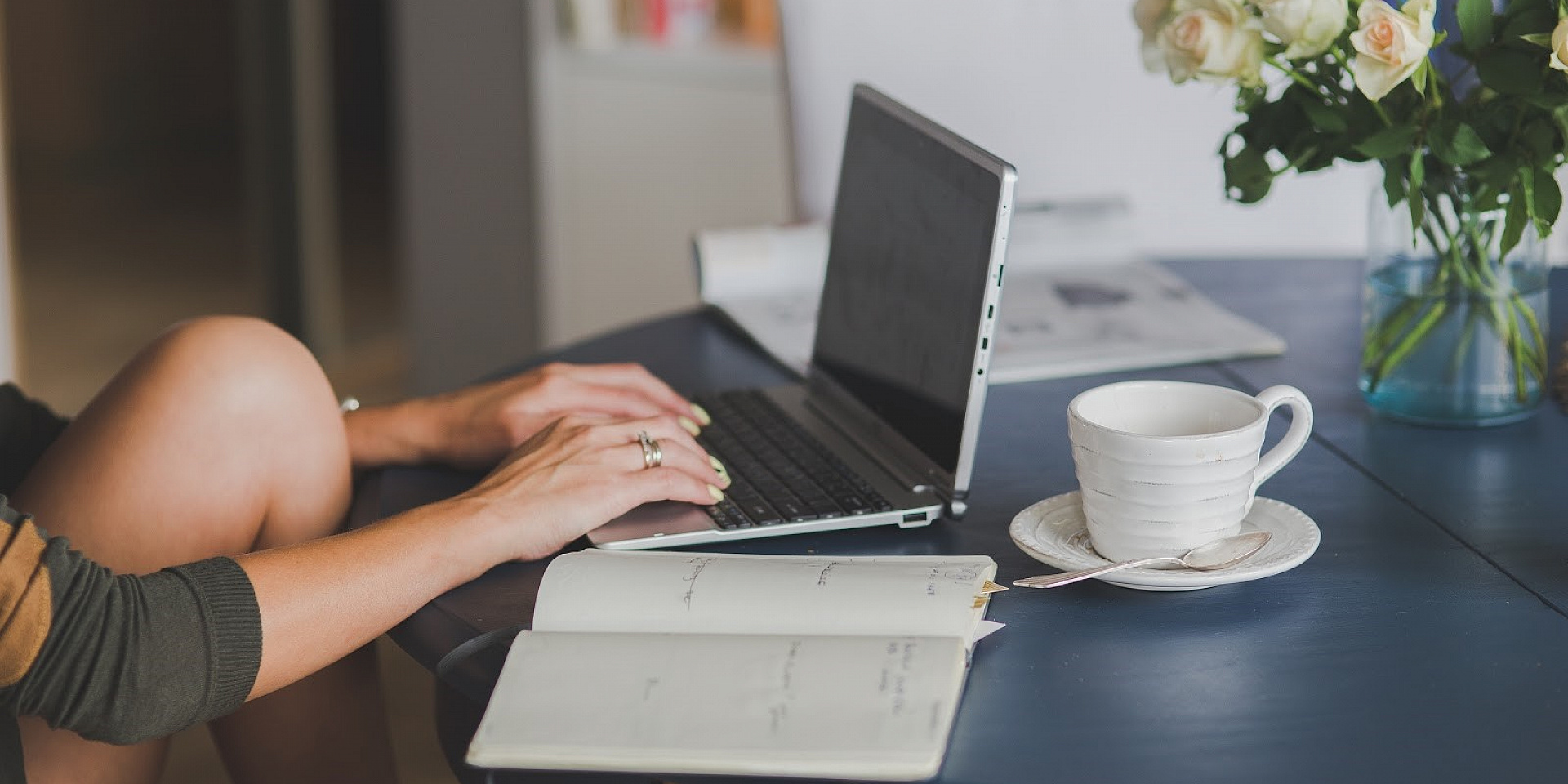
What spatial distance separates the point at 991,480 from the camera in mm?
1036

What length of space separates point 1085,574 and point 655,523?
26 centimetres

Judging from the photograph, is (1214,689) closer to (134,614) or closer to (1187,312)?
(134,614)

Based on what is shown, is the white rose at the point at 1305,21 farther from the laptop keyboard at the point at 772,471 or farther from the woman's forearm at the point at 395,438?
the woman's forearm at the point at 395,438

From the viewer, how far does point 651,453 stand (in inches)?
38.3

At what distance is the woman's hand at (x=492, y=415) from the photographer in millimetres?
1086

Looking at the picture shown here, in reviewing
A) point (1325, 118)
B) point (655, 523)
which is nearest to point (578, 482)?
point (655, 523)

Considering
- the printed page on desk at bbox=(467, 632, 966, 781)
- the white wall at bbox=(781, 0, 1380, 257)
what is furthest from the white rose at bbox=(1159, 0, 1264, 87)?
A: the white wall at bbox=(781, 0, 1380, 257)

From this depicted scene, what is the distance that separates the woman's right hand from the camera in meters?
0.90

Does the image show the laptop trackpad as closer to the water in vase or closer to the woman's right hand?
the woman's right hand

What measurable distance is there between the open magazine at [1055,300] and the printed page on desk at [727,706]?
0.55m

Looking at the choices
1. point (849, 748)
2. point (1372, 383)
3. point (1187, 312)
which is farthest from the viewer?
point (1187, 312)

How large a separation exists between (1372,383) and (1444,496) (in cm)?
17

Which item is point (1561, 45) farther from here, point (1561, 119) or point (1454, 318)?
point (1454, 318)

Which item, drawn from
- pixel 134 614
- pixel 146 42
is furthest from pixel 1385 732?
pixel 146 42
